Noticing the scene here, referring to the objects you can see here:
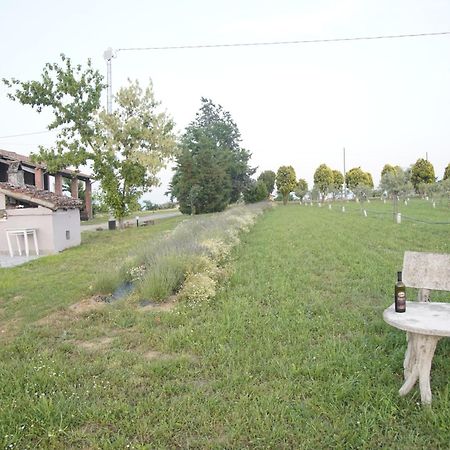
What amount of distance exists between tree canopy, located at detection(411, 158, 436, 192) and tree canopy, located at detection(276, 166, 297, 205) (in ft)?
57.8

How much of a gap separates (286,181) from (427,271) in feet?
201

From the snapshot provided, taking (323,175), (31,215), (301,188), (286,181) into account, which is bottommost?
(31,215)

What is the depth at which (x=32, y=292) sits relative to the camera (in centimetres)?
833

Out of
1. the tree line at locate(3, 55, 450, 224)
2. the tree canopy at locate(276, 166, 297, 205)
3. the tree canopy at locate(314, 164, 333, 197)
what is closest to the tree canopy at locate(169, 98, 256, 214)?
the tree line at locate(3, 55, 450, 224)

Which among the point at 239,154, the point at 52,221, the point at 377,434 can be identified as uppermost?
the point at 239,154

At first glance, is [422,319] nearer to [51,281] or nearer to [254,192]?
[51,281]

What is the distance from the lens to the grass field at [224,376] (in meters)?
2.99

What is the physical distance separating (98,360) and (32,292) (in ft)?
15.6

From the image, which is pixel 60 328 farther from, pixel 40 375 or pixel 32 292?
pixel 32 292

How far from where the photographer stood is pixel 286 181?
212 ft

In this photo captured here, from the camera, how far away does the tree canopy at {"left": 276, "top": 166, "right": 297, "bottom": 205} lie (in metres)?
64.5

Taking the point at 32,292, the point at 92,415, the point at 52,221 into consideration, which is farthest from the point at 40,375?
the point at 52,221

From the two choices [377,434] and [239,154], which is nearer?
[377,434]

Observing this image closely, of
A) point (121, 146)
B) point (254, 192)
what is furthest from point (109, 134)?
point (254, 192)
